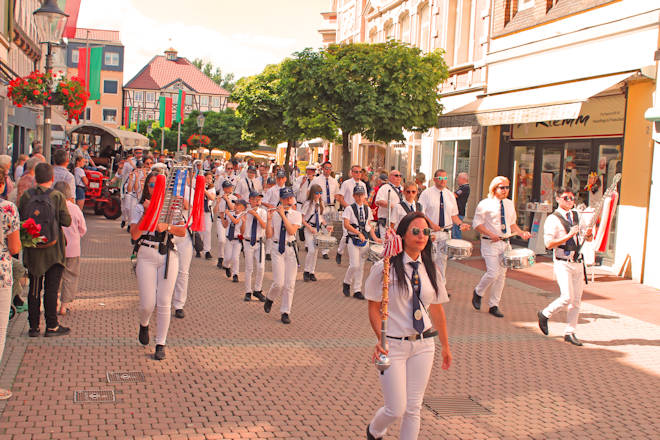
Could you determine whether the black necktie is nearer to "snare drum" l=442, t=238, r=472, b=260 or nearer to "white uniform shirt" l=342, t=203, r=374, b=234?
"snare drum" l=442, t=238, r=472, b=260

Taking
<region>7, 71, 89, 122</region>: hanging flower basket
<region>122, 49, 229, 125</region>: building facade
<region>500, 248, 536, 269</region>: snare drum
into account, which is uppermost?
<region>122, 49, 229, 125</region>: building facade

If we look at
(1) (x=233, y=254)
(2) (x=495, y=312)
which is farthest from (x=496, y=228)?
(1) (x=233, y=254)

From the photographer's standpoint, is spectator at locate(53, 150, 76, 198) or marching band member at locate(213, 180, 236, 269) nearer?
spectator at locate(53, 150, 76, 198)

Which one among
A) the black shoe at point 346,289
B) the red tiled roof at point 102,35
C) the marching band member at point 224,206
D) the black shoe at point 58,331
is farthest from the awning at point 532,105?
the red tiled roof at point 102,35

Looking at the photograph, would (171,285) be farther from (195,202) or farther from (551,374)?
(551,374)

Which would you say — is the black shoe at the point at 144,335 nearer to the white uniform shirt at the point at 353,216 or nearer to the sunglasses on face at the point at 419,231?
the sunglasses on face at the point at 419,231

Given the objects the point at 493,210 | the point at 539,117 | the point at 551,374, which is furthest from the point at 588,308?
the point at 539,117

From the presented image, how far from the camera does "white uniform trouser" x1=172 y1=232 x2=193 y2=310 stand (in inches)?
331

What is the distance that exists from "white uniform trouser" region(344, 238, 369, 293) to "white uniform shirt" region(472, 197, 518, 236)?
206 cm

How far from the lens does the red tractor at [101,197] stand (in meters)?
23.4

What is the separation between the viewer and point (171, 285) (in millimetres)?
7289

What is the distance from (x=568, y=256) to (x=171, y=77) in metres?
102

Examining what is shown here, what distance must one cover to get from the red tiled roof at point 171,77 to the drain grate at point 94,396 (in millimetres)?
99512

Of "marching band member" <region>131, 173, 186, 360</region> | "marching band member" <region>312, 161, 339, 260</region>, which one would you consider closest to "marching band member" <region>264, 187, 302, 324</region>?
"marching band member" <region>131, 173, 186, 360</region>
